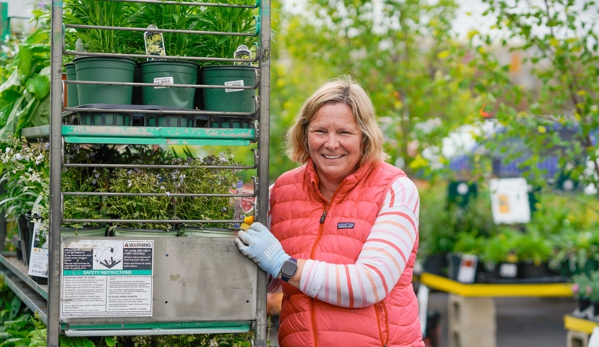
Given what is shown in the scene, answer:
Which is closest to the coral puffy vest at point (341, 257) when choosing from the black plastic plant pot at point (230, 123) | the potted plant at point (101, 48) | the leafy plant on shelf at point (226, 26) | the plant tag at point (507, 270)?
the black plastic plant pot at point (230, 123)

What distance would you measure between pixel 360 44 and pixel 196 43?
3.96 meters

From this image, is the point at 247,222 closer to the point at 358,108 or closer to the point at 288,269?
the point at 288,269

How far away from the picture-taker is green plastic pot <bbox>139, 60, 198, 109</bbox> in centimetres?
219

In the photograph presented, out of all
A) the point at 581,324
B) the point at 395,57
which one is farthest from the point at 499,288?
the point at 395,57

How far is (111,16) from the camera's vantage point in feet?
7.43

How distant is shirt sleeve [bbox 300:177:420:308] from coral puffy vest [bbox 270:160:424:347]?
63 millimetres

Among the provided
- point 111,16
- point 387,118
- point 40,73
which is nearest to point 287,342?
point 111,16

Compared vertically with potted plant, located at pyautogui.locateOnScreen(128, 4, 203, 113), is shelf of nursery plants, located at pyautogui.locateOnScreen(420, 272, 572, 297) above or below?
below

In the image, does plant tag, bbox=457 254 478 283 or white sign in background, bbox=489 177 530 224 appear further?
white sign in background, bbox=489 177 530 224

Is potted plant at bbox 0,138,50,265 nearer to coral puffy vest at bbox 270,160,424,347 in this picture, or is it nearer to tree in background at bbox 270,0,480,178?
coral puffy vest at bbox 270,160,424,347

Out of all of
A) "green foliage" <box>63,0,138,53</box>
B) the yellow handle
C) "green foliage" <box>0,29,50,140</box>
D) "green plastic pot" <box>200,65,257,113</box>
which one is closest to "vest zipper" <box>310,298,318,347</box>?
the yellow handle

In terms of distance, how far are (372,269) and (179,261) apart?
2.17ft

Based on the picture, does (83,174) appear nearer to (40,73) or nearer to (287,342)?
(40,73)

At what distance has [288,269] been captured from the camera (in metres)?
2.29
